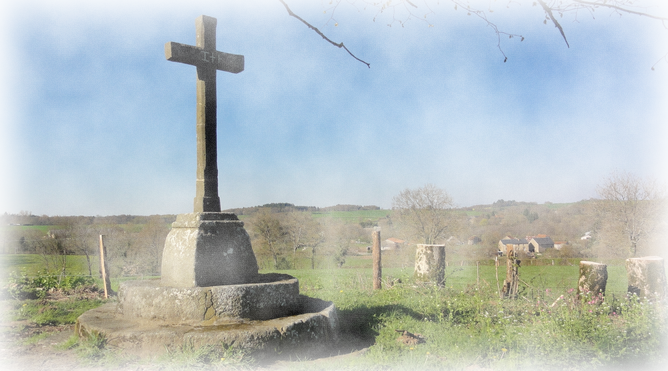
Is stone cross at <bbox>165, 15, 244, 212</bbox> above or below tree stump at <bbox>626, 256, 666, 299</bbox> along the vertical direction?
above

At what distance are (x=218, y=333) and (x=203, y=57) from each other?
361 cm

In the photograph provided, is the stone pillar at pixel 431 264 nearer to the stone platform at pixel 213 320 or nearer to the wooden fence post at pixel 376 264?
the wooden fence post at pixel 376 264

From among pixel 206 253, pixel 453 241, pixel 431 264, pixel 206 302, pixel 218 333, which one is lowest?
pixel 453 241

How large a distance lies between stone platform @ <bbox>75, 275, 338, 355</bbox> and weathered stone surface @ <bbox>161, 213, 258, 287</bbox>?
0.23m

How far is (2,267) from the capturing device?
30.6 ft

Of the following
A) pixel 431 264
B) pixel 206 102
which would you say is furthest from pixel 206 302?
pixel 431 264

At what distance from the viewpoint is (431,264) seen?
10.4m

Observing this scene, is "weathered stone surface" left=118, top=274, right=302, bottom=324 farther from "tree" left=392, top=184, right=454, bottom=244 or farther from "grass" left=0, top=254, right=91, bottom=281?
"tree" left=392, top=184, right=454, bottom=244

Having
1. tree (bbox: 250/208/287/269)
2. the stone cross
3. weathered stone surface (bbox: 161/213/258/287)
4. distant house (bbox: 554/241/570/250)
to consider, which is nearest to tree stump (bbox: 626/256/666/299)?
weathered stone surface (bbox: 161/213/258/287)

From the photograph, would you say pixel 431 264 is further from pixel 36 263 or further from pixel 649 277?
pixel 36 263

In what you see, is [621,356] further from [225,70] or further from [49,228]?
[49,228]

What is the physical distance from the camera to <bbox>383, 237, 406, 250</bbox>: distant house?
2286 centimetres

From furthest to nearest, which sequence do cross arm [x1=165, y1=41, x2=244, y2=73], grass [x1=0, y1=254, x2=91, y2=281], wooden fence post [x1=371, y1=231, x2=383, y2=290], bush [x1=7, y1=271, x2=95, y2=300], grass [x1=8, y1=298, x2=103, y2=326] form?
grass [x1=0, y1=254, x2=91, y2=281] → wooden fence post [x1=371, y1=231, x2=383, y2=290] → bush [x1=7, y1=271, x2=95, y2=300] → grass [x1=8, y1=298, x2=103, y2=326] → cross arm [x1=165, y1=41, x2=244, y2=73]

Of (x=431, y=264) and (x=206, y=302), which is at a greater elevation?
(x=206, y=302)
